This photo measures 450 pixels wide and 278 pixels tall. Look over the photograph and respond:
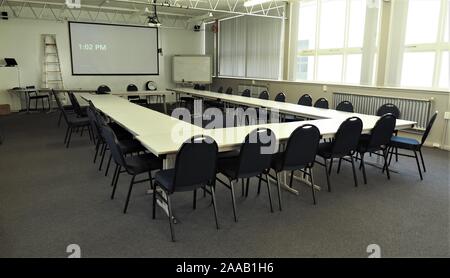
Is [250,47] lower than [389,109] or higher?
higher

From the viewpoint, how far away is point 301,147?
3.33 m

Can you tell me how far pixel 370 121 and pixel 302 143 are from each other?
1.71m

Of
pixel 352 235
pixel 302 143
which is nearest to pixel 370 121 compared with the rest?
pixel 302 143

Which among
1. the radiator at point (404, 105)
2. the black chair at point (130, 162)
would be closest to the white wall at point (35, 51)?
the radiator at point (404, 105)

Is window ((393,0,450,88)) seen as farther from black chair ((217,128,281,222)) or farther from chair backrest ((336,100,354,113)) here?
black chair ((217,128,281,222))

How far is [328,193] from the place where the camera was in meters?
3.81

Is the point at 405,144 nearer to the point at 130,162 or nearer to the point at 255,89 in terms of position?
the point at 130,162

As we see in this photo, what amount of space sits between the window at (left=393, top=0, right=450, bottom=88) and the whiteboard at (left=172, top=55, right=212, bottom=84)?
22.8ft

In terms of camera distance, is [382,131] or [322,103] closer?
[382,131]

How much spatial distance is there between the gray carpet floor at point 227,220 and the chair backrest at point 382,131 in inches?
20.0

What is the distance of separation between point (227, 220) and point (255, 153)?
2.27ft

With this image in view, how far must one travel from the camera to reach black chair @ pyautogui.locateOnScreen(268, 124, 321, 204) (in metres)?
3.25

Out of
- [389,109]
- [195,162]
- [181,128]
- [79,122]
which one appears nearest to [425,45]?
[389,109]
